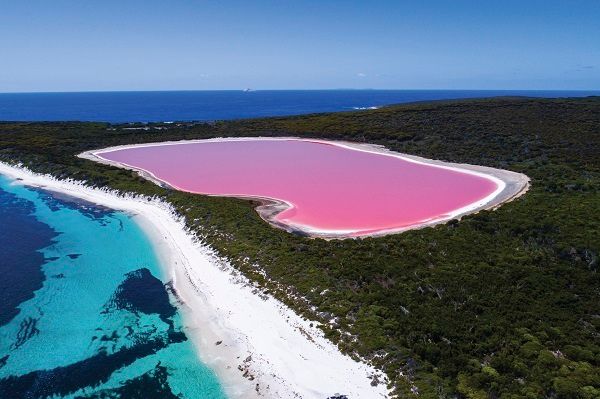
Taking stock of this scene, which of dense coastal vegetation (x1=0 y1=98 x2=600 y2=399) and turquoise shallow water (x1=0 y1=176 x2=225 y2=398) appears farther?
turquoise shallow water (x1=0 y1=176 x2=225 y2=398)

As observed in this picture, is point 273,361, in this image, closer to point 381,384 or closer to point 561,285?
point 381,384

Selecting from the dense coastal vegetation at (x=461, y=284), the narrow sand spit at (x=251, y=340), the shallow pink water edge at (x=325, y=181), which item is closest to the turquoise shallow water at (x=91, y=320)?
the narrow sand spit at (x=251, y=340)

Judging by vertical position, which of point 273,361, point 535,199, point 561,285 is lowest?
point 273,361

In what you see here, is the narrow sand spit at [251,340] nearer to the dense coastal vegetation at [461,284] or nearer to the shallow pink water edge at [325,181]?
the dense coastal vegetation at [461,284]

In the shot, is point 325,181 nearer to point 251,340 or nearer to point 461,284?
point 461,284

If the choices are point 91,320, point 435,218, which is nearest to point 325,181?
point 435,218

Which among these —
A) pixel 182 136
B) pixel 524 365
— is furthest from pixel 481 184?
pixel 182 136

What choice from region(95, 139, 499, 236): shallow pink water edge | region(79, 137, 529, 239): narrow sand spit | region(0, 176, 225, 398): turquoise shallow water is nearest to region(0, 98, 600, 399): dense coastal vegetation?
region(79, 137, 529, 239): narrow sand spit

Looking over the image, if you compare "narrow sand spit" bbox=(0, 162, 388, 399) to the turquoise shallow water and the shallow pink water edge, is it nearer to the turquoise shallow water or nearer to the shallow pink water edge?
the turquoise shallow water
